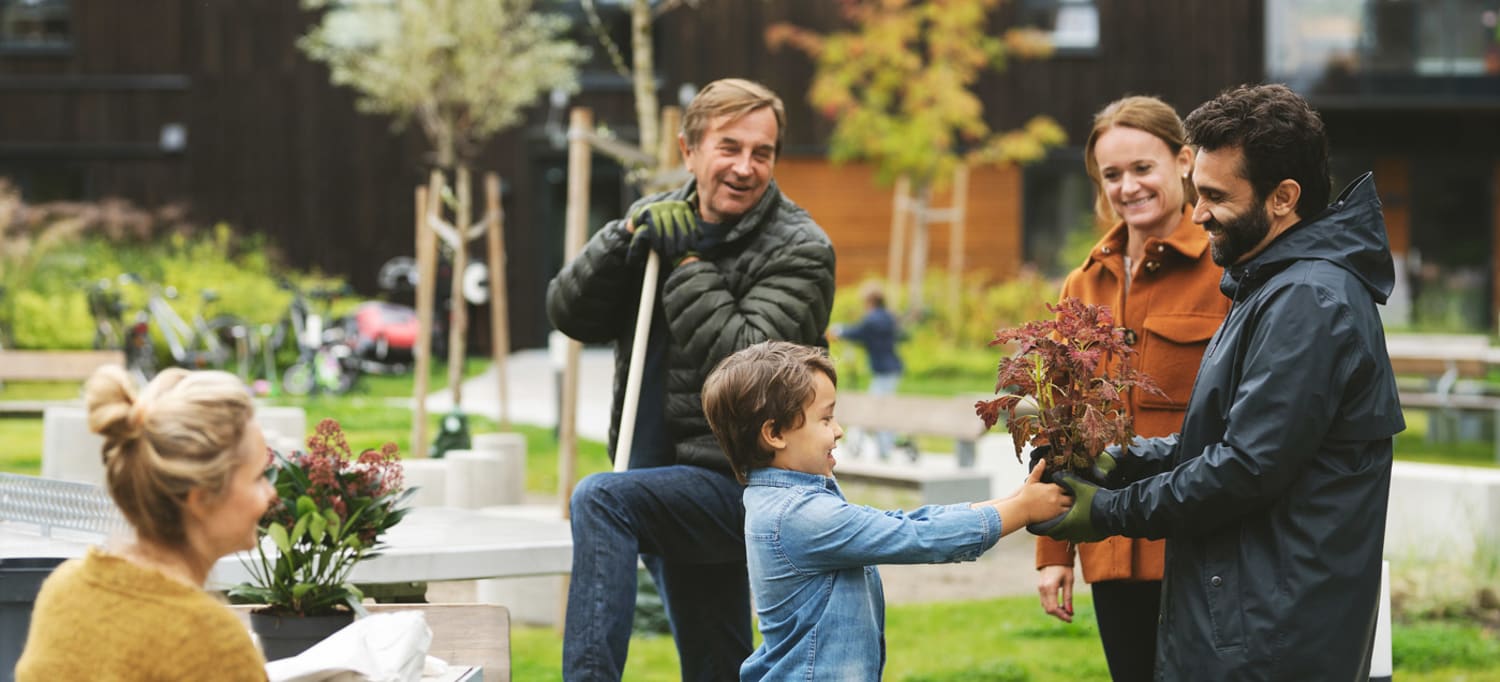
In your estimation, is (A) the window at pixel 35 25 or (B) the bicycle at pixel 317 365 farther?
(A) the window at pixel 35 25

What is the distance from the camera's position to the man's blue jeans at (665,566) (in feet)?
12.3

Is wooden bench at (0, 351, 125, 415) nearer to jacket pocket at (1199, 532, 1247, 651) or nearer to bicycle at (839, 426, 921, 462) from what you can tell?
bicycle at (839, 426, 921, 462)

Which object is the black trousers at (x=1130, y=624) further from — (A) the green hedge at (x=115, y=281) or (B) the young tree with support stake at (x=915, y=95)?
(B) the young tree with support stake at (x=915, y=95)

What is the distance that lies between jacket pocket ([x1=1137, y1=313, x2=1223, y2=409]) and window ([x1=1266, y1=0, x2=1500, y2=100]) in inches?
846

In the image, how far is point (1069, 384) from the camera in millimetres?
3312

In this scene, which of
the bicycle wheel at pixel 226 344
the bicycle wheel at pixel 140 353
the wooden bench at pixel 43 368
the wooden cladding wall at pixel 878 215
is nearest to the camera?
the wooden bench at pixel 43 368

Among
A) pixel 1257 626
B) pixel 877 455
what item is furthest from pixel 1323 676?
pixel 877 455

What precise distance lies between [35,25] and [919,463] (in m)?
17.7

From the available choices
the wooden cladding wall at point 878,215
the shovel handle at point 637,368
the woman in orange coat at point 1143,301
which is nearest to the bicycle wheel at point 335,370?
the wooden cladding wall at point 878,215

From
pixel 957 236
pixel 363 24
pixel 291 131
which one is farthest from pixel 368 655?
pixel 291 131

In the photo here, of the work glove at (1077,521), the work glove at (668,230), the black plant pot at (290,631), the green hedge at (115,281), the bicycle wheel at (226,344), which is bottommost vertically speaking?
the bicycle wheel at (226,344)

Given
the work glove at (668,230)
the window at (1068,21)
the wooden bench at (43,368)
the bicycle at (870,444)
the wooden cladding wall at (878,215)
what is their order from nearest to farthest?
the work glove at (668,230) < the bicycle at (870,444) < the wooden bench at (43,368) < the wooden cladding wall at (878,215) < the window at (1068,21)

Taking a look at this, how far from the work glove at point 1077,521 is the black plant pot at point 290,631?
1438 millimetres

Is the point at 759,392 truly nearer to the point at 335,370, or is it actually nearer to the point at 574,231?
the point at 574,231
